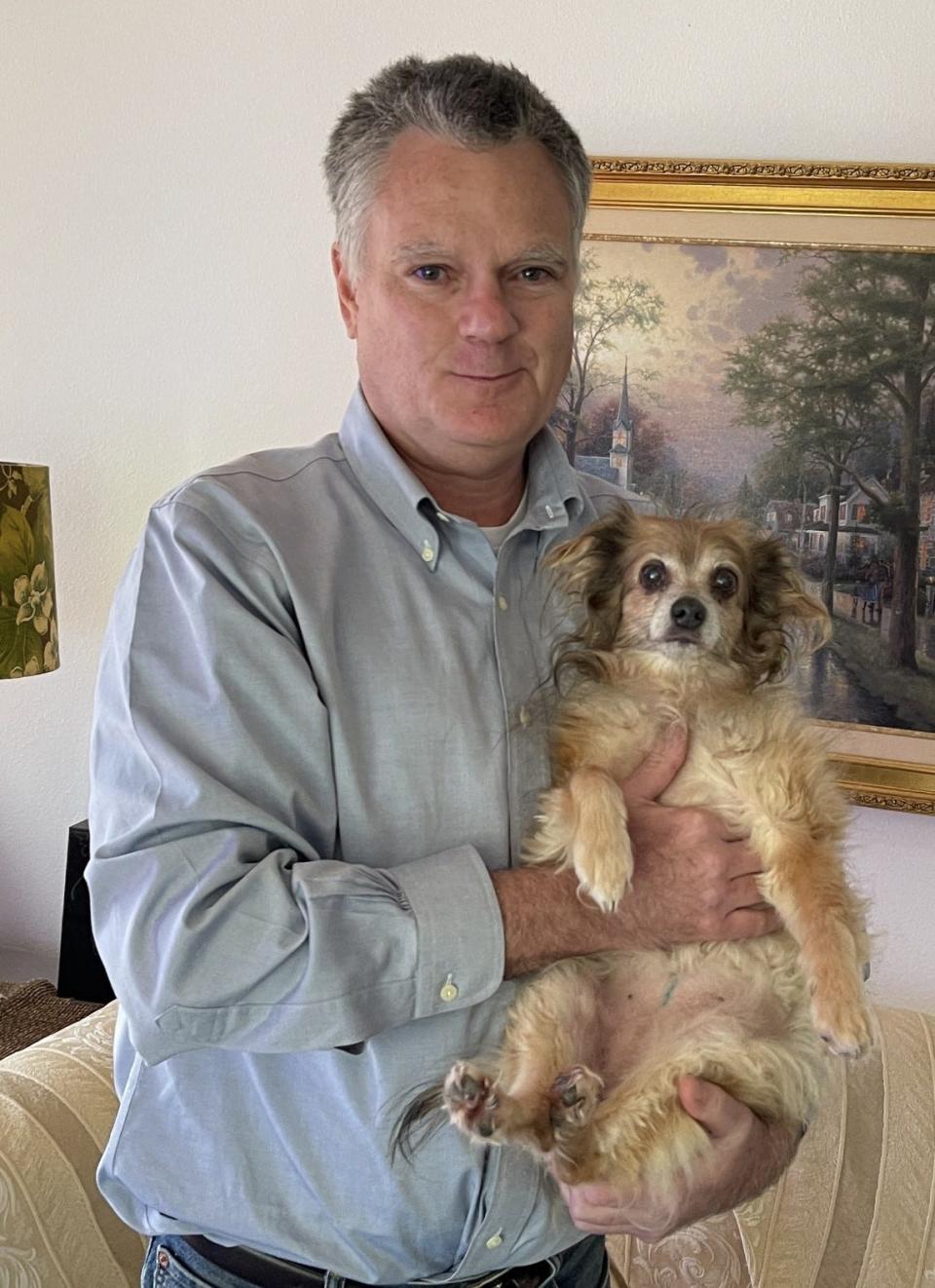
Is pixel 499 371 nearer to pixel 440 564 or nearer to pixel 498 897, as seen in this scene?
→ pixel 440 564

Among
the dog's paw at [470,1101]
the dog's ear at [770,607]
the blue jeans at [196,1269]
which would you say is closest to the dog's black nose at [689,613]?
the dog's ear at [770,607]

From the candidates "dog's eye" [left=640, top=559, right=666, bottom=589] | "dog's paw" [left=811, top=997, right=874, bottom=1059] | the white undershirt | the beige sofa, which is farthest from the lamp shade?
"dog's paw" [left=811, top=997, right=874, bottom=1059]

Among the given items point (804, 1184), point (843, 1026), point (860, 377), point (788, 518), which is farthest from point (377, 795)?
point (860, 377)

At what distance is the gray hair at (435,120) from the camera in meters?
1.66

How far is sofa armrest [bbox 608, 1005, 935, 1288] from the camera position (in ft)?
8.20

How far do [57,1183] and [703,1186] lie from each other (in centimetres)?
129

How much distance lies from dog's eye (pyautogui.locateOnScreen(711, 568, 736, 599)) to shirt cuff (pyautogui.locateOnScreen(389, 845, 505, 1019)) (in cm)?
72

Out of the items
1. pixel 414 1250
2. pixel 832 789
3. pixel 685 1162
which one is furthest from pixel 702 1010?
pixel 414 1250

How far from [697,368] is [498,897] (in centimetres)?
193

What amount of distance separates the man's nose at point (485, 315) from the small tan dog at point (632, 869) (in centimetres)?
36

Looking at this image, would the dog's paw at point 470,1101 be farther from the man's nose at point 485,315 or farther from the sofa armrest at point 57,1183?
the sofa armrest at point 57,1183

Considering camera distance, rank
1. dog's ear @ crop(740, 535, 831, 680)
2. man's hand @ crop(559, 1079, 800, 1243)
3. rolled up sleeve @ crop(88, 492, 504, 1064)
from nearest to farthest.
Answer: rolled up sleeve @ crop(88, 492, 504, 1064) < man's hand @ crop(559, 1079, 800, 1243) < dog's ear @ crop(740, 535, 831, 680)

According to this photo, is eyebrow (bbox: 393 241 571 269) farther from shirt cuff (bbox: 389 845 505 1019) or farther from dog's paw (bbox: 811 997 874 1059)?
dog's paw (bbox: 811 997 874 1059)

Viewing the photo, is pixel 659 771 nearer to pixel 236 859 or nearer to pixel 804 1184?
pixel 236 859
